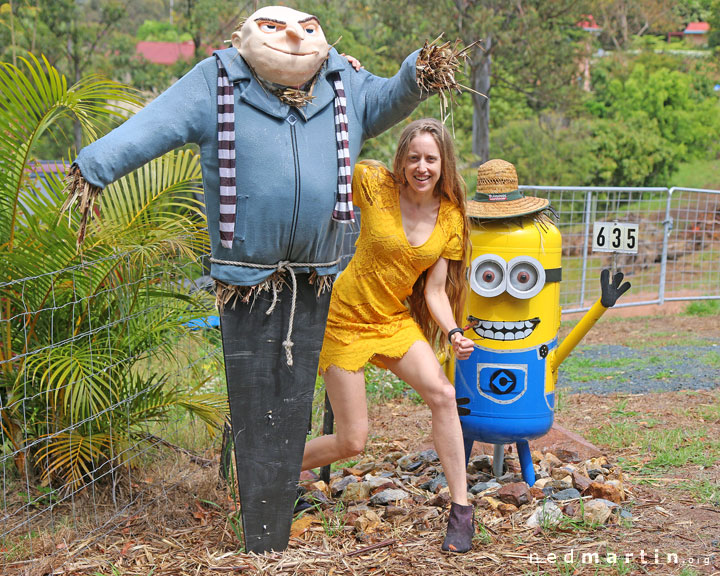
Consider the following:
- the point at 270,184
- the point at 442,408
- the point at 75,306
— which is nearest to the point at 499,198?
the point at 442,408

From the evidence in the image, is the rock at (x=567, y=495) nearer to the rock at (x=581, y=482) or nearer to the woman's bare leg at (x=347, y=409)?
the rock at (x=581, y=482)

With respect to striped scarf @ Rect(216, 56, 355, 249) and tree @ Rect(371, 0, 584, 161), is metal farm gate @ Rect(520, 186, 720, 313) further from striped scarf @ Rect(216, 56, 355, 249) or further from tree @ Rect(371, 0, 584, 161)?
striped scarf @ Rect(216, 56, 355, 249)

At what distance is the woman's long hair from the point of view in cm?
315

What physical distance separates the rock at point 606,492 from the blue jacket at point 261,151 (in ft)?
5.96

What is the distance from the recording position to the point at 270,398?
3.04 meters

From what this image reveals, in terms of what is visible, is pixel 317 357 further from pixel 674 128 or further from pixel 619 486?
pixel 674 128

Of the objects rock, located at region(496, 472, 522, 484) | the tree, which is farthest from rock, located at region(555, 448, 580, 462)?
the tree

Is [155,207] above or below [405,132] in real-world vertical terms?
below

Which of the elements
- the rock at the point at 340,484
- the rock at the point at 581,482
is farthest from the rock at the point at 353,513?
the rock at the point at 581,482

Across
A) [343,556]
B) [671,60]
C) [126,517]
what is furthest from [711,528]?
[671,60]

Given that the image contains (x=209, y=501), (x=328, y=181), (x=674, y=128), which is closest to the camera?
(x=328, y=181)

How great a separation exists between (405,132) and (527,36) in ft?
40.5

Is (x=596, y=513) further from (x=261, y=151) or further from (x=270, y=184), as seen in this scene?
(x=261, y=151)

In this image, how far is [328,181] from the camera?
112 inches
